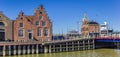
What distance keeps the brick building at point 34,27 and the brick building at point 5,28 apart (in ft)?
5.22

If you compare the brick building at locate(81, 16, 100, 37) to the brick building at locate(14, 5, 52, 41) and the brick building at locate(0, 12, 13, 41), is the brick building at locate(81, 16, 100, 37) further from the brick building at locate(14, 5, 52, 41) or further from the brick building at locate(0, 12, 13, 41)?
the brick building at locate(0, 12, 13, 41)

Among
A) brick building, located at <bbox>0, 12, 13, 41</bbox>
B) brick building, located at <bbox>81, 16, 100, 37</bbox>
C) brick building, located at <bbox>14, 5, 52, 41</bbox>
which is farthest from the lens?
brick building, located at <bbox>81, 16, 100, 37</bbox>

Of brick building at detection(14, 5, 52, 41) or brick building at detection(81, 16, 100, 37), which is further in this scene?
brick building at detection(81, 16, 100, 37)

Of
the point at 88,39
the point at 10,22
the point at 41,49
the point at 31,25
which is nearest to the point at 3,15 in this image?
the point at 10,22

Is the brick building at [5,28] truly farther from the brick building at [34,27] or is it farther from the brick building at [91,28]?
the brick building at [91,28]

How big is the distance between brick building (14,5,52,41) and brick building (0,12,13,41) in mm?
1593

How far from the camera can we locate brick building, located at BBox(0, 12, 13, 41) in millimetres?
86938

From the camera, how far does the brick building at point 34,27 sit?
89.2 m

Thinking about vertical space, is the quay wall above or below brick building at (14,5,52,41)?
below

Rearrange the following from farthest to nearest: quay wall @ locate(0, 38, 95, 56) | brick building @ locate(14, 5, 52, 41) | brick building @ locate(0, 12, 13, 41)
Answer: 1. brick building @ locate(14, 5, 52, 41)
2. brick building @ locate(0, 12, 13, 41)
3. quay wall @ locate(0, 38, 95, 56)

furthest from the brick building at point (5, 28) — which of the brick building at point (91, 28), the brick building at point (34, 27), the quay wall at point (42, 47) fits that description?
the brick building at point (91, 28)

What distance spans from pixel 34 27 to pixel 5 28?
942 cm

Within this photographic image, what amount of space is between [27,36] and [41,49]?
31.8 ft

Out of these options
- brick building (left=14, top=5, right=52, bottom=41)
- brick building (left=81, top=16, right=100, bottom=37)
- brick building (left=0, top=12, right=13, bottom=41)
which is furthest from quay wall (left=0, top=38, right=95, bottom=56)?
brick building (left=81, top=16, right=100, bottom=37)
